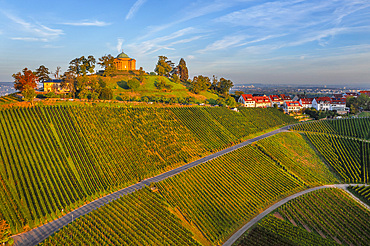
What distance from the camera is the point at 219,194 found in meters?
40.2

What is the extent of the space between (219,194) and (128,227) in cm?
1692

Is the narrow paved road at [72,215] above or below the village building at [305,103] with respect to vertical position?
below

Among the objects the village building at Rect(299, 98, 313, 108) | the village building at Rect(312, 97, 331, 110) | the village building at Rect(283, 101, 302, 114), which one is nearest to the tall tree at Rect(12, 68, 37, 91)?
the village building at Rect(283, 101, 302, 114)

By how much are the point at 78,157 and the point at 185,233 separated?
23.1 m

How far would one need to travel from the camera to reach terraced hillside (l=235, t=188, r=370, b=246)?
31281mm

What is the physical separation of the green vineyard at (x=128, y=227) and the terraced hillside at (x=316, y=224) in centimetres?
872

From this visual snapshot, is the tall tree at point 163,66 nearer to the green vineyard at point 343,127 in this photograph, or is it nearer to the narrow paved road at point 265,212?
the green vineyard at point 343,127

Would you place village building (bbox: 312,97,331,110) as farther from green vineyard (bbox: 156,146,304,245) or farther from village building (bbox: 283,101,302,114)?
green vineyard (bbox: 156,146,304,245)

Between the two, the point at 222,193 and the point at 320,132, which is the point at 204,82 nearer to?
the point at 320,132

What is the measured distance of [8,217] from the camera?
28.4 metres

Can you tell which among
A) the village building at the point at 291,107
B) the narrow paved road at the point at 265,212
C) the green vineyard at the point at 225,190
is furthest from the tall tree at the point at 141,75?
the narrow paved road at the point at 265,212

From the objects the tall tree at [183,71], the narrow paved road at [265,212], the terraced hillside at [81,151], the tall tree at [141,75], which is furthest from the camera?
the tall tree at [183,71]

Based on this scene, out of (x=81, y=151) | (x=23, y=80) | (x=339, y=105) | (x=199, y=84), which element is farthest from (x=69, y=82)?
(x=339, y=105)

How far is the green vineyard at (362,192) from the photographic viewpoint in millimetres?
44203
